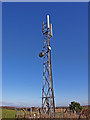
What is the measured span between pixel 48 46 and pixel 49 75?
2.75m

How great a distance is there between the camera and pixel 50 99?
1263 cm

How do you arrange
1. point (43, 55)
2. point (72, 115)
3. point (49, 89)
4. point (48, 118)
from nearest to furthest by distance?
point (48, 118) → point (72, 115) → point (49, 89) → point (43, 55)

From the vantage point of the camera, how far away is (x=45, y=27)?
14.1 m

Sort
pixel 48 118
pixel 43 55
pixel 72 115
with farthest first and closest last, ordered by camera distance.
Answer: pixel 43 55, pixel 72 115, pixel 48 118

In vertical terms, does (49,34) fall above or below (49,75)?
above

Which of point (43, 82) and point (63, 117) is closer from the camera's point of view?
point (63, 117)

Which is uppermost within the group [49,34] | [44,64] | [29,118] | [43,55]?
[49,34]

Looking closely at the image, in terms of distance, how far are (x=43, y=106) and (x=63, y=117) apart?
213cm

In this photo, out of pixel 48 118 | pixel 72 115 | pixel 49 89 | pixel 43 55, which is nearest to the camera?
pixel 48 118

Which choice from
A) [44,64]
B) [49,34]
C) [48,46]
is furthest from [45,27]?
[44,64]

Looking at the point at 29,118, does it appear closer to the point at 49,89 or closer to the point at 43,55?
the point at 49,89

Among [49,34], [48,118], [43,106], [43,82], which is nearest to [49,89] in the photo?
[43,82]

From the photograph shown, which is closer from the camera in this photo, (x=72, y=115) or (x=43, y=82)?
(x=72, y=115)

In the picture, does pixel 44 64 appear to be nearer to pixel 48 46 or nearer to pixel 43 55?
pixel 43 55
